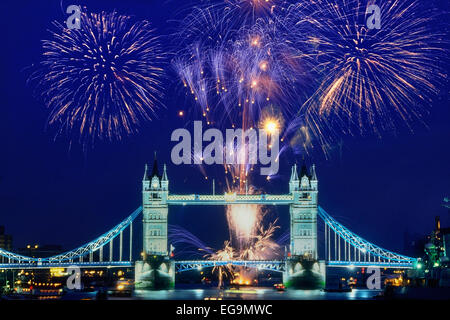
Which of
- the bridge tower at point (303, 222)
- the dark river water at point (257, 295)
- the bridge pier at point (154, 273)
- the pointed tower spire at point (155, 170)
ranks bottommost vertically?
the dark river water at point (257, 295)

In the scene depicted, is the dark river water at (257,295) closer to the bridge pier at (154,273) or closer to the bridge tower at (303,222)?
the bridge pier at (154,273)

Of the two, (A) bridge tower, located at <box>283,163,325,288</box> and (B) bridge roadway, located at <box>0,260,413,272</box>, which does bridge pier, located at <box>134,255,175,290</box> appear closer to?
(B) bridge roadway, located at <box>0,260,413,272</box>

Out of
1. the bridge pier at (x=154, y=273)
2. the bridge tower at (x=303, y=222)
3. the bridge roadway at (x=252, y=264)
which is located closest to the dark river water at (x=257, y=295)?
the bridge pier at (x=154, y=273)

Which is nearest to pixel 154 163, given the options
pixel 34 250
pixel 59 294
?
pixel 59 294

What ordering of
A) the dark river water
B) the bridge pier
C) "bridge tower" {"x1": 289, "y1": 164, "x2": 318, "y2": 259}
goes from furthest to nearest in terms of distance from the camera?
"bridge tower" {"x1": 289, "y1": 164, "x2": 318, "y2": 259} < the bridge pier < the dark river water

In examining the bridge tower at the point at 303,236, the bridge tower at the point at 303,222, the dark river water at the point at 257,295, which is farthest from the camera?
the bridge tower at the point at 303,222

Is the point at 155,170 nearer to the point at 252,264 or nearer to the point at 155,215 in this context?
the point at 155,215

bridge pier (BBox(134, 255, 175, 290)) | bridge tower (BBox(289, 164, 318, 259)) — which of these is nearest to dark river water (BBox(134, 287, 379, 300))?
bridge pier (BBox(134, 255, 175, 290))
